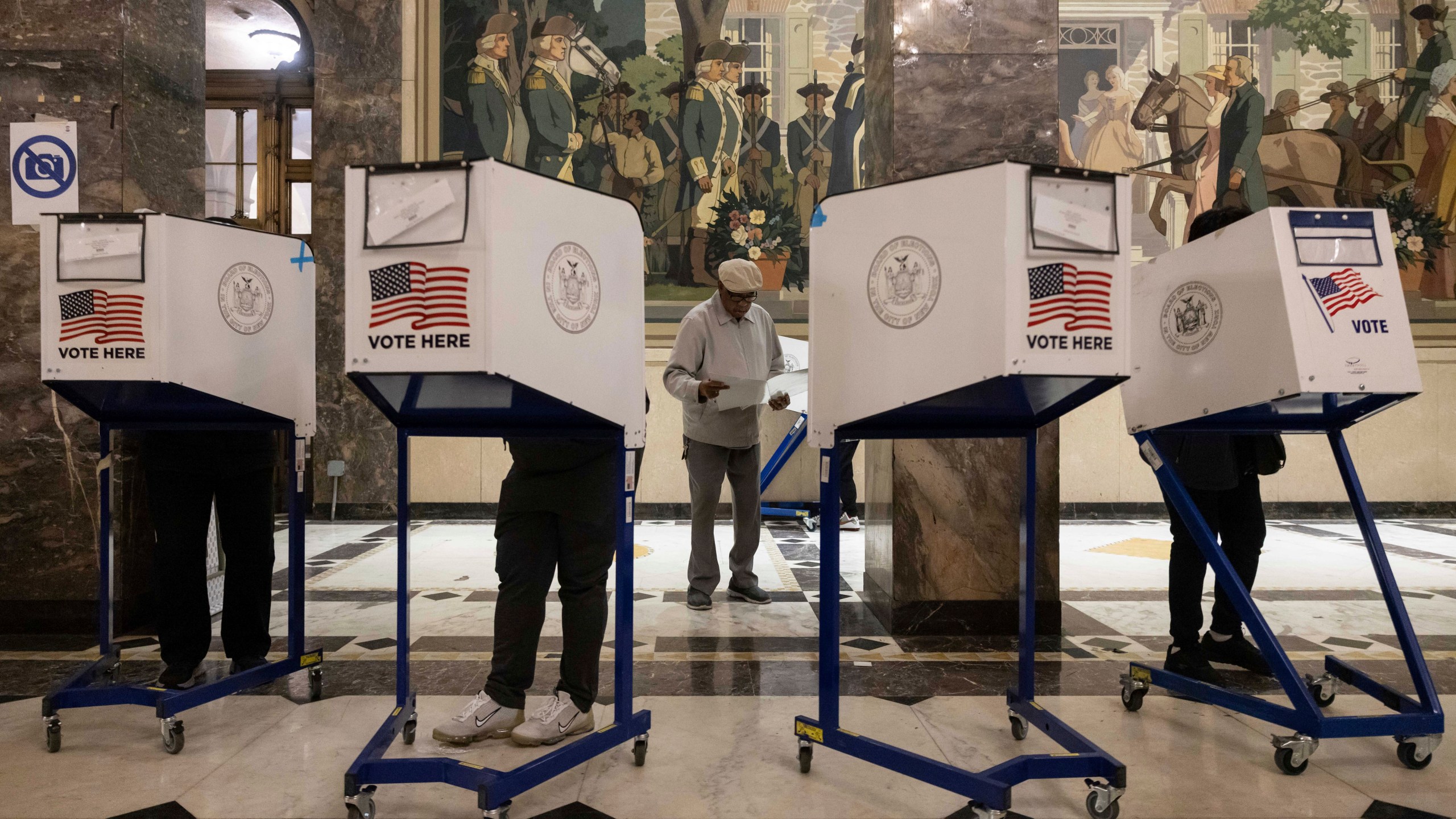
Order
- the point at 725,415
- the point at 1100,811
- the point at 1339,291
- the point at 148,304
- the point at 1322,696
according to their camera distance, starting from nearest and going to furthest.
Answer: the point at 1100,811, the point at 1339,291, the point at 148,304, the point at 1322,696, the point at 725,415

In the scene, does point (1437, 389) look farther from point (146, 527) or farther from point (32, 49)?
point (32, 49)

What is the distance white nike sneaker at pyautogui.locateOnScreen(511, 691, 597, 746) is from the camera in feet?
7.11

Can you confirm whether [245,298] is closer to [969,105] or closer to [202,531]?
[202,531]

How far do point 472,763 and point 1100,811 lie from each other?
1434mm

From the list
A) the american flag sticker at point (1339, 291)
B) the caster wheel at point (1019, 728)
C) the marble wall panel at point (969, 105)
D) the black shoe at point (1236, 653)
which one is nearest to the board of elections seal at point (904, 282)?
the american flag sticker at point (1339, 291)

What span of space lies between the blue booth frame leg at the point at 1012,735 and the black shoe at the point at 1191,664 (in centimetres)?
73

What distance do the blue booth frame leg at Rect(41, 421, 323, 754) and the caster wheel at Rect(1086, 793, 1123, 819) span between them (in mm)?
2152

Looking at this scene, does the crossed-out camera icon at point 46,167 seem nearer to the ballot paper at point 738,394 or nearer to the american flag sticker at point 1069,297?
the ballot paper at point 738,394

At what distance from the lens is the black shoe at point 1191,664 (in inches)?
108

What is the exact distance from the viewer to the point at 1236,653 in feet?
9.55

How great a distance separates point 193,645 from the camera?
254 centimetres

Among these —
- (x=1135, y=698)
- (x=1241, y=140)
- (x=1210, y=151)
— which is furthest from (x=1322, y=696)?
(x=1241, y=140)

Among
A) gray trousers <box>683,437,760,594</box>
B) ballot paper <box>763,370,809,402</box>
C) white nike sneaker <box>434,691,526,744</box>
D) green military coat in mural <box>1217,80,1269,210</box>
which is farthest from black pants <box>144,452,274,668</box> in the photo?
green military coat in mural <box>1217,80,1269,210</box>

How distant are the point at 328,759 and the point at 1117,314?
214 centimetres
